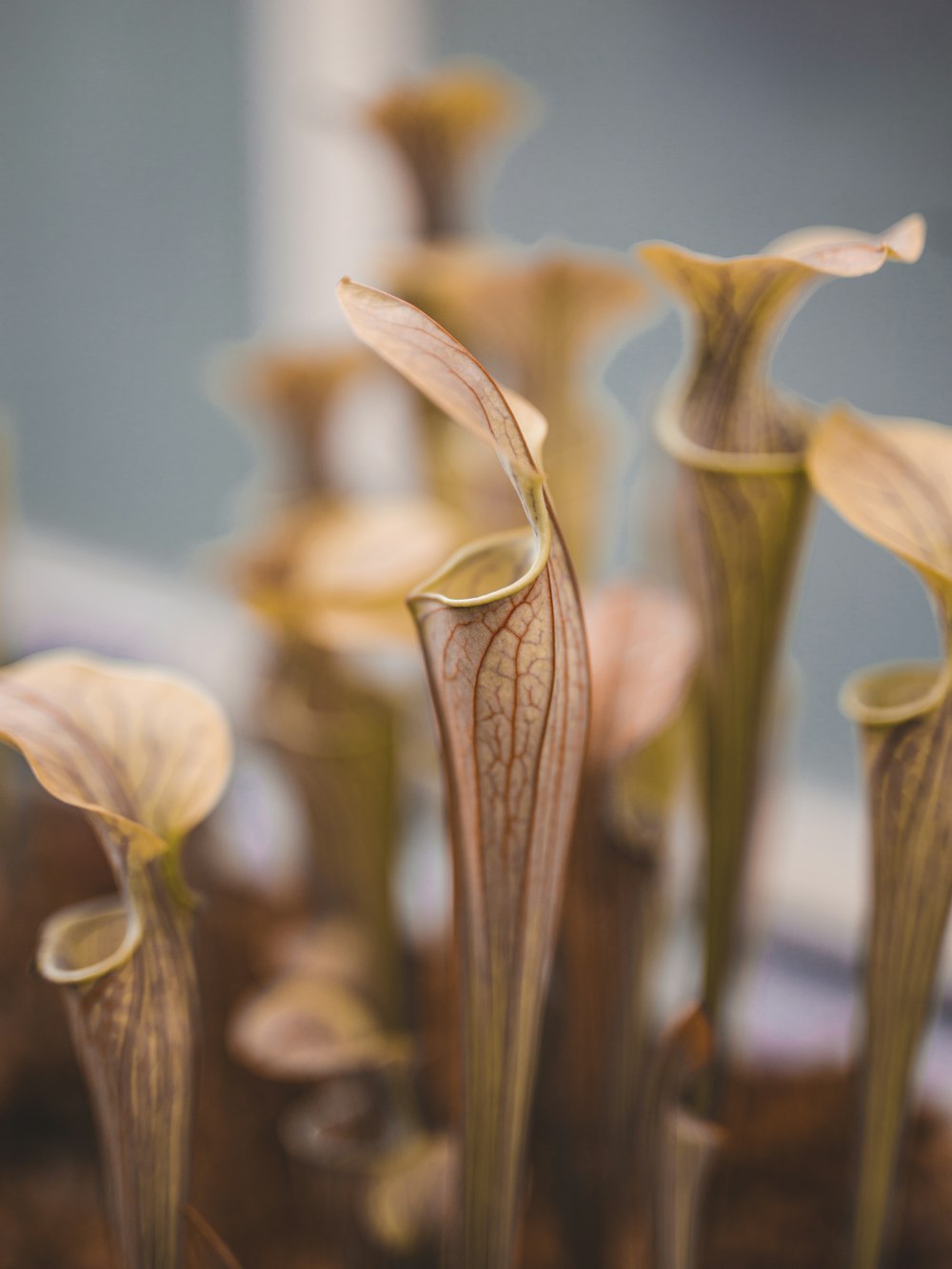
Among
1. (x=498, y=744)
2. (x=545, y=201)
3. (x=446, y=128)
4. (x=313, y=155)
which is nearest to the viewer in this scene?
(x=498, y=744)

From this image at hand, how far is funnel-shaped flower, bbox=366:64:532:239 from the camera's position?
0.40 m

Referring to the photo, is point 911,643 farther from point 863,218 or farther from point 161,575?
point 161,575

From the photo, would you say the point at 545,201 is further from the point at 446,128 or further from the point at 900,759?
the point at 900,759

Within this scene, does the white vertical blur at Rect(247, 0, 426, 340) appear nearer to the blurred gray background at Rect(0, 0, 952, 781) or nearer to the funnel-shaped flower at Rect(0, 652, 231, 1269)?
the blurred gray background at Rect(0, 0, 952, 781)

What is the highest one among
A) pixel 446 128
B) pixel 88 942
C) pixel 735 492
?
pixel 446 128

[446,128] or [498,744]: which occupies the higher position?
[446,128]

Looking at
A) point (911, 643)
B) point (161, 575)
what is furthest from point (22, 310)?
point (911, 643)

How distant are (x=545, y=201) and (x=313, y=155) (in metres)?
0.36

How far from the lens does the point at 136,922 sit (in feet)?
0.73

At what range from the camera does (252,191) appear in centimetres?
112

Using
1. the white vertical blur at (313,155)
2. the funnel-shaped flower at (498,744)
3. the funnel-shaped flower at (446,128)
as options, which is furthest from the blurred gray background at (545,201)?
the funnel-shaped flower at (498,744)

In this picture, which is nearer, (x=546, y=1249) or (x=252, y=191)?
(x=546, y=1249)

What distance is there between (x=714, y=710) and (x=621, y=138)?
0.59 metres

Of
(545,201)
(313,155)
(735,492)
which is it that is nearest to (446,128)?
(735,492)
